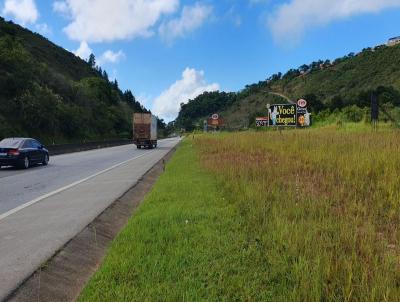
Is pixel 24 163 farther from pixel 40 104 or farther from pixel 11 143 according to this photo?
pixel 40 104


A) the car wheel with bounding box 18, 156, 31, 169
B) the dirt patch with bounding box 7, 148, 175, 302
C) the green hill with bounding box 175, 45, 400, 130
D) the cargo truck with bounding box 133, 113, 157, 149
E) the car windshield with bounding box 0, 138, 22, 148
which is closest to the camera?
the dirt patch with bounding box 7, 148, 175, 302

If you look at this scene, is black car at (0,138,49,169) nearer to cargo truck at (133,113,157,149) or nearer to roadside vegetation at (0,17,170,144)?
roadside vegetation at (0,17,170,144)

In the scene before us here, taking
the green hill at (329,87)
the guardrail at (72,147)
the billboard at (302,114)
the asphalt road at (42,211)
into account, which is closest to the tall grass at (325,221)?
the asphalt road at (42,211)

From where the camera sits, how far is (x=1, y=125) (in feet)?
140

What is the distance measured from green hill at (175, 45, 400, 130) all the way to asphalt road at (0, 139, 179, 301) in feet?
119

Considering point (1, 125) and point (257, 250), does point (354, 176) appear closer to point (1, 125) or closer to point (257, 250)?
point (257, 250)

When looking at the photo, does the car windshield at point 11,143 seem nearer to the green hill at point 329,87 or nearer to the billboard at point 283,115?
the billboard at point 283,115

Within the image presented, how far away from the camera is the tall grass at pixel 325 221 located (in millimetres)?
4513

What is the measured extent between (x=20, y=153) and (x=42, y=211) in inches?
540

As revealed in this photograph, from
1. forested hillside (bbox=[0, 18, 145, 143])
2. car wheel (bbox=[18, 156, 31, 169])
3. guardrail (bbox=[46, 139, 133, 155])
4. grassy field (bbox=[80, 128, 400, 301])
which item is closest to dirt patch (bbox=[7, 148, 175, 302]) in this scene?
grassy field (bbox=[80, 128, 400, 301])

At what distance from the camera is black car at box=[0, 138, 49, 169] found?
75.3ft

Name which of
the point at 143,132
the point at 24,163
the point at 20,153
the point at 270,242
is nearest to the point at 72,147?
the point at 143,132

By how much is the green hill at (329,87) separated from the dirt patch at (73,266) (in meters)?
41.7

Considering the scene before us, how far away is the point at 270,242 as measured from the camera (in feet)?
19.4
